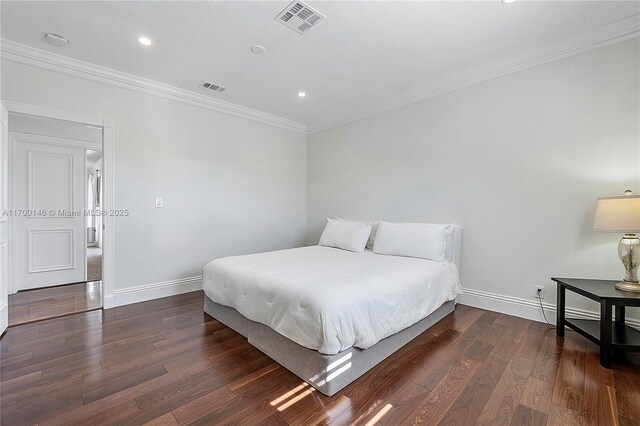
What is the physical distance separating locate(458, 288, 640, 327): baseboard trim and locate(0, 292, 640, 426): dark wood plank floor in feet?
0.73

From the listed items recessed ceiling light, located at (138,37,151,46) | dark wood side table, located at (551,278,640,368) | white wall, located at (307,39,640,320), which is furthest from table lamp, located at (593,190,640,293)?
recessed ceiling light, located at (138,37,151,46)

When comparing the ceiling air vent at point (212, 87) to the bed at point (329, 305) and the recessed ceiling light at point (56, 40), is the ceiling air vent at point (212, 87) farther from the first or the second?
the bed at point (329, 305)

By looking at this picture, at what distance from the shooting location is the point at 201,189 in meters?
3.91

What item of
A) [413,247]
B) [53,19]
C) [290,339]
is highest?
[53,19]

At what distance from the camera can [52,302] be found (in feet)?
11.1

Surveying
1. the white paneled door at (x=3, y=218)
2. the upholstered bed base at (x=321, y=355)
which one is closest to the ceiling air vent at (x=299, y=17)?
the upholstered bed base at (x=321, y=355)

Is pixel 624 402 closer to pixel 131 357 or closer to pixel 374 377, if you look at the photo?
pixel 374 377

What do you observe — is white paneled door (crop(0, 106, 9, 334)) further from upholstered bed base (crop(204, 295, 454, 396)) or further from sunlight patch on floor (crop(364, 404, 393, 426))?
sunlight patch on floor (crop(364, 404, 393, 426))

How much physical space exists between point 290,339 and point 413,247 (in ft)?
5.84

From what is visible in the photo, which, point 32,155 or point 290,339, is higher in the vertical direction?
point 32,155

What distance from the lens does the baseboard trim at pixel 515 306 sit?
259cm

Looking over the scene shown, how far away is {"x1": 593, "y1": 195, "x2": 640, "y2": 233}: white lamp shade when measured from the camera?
204cm

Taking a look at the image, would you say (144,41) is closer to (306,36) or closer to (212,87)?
(212,87)

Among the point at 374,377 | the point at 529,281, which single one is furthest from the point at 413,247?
A: the point at 374,377
